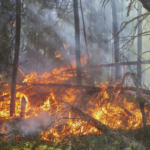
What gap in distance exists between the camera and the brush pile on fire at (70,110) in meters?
3.91

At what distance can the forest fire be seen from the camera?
423 cm

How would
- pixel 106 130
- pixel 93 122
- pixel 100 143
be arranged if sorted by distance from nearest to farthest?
pixel 100 143, pixel 106 130, pixel 93 122

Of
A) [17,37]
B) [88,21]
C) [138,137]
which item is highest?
[88,21]

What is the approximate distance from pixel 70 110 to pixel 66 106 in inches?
15.2

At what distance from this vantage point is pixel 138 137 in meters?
3.15

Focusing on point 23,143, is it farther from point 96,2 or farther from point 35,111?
point 96,2

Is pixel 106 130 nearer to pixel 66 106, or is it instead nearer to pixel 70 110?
pixel 70 110

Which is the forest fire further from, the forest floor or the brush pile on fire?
the forest floor

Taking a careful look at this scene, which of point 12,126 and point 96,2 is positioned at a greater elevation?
point 96,2

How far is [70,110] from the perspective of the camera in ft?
15.3

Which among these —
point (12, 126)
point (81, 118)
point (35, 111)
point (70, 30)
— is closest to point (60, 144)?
point (81, 118)

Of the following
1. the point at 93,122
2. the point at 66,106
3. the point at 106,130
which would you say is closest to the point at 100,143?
the point at 106,130

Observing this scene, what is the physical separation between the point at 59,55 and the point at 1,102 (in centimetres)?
802

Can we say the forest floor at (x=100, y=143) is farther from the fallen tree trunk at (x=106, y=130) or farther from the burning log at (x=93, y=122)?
the burning log at (x=93, y=122)
